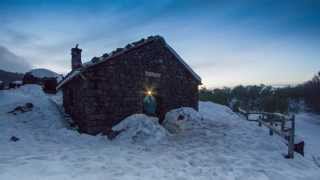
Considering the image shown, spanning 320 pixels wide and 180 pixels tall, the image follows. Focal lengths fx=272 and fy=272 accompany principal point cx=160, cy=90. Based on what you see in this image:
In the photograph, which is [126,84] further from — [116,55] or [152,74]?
[152,74]

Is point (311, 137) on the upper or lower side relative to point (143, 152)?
lower

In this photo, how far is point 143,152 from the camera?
9.52m

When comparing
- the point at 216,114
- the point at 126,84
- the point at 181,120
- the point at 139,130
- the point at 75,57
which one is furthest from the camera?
the point at 216,114

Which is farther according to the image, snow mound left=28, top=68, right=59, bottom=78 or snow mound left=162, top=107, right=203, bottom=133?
snow mound left=28, top=68, right=59, bottom=78

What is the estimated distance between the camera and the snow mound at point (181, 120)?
43.5 ft

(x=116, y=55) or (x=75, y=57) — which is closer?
(x=116, y=55)

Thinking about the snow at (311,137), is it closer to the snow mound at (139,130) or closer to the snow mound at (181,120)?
the snow mound at (181,120)

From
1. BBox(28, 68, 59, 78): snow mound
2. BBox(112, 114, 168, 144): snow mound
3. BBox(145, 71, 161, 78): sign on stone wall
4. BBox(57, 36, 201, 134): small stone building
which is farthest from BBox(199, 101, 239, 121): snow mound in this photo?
BBox(28, 68, 59, 78): snow mound

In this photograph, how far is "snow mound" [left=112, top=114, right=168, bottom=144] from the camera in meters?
11.2

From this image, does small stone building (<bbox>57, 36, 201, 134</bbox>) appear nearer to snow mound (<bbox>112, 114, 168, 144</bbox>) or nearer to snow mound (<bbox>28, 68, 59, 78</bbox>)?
snow mound (<bbox>112, 114, 168, 144</bbox>)

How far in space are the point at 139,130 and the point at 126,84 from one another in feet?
8.94

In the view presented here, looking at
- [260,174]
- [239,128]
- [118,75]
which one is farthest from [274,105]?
[260,174]

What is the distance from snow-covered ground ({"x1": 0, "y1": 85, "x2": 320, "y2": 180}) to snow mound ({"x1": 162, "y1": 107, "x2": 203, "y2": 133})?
76 mm

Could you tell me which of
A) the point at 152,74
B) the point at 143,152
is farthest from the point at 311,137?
the point at 143,152
